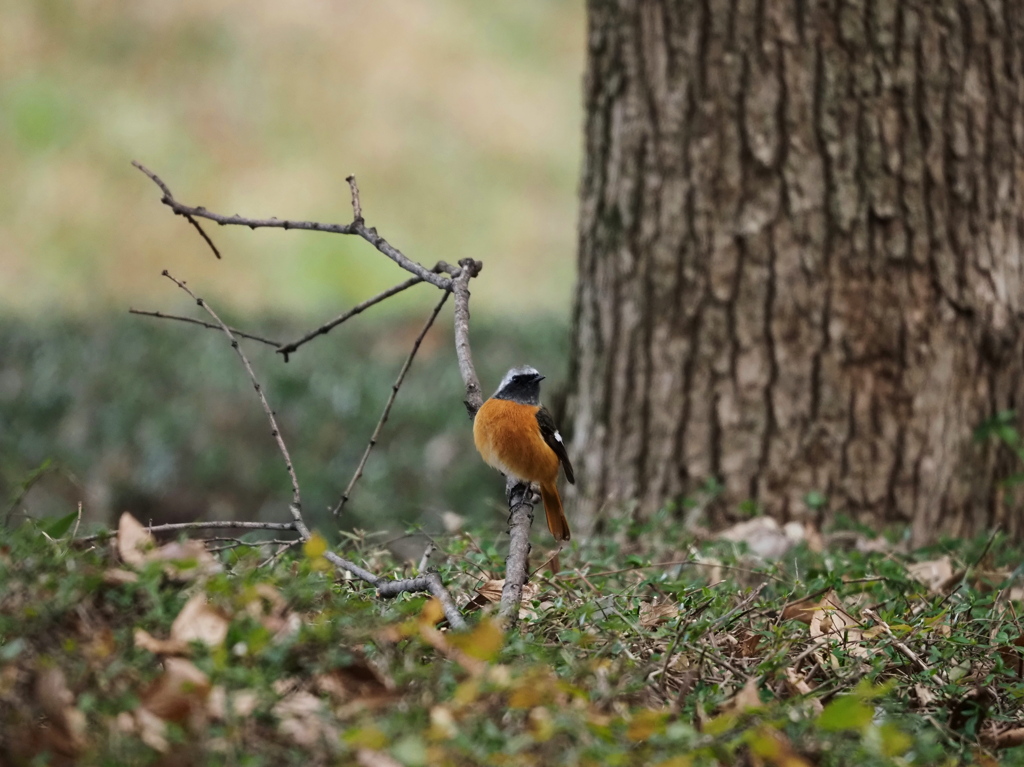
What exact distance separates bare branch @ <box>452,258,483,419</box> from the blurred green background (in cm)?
492

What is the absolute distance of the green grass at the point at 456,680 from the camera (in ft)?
5.67

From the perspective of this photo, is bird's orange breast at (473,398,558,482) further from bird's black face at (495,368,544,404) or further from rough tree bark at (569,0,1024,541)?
rough tree bark at (569,0,1024,541)

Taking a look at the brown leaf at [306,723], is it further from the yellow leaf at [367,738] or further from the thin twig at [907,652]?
the thin twig at [907,652]

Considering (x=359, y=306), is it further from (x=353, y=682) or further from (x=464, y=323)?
(x=353, y=682)

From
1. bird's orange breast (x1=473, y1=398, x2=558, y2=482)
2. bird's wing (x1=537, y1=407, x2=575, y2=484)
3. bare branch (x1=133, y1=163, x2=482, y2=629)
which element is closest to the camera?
bare branch (x1=133, y1=163, x2=482, y2=629)

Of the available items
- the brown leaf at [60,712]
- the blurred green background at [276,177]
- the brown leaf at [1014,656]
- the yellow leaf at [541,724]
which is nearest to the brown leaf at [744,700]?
the yellow leaf at [541,724]

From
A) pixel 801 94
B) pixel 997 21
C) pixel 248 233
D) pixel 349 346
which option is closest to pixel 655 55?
pixel 801 94

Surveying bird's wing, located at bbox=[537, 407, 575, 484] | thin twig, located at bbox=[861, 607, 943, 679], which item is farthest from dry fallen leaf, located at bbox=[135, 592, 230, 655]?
bird's wing, located at bbox=[537, 407, 575, 484]

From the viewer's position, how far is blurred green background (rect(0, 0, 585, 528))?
8695mm

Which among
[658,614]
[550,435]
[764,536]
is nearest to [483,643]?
[658,614]

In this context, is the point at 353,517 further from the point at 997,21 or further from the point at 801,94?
the point at 997,21

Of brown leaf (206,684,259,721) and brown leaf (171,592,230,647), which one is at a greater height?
brown leaf (171,592,230,647)

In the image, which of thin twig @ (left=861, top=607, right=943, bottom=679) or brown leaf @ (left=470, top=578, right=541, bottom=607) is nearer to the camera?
thin twig @ (left=861, top=607, right=943, bottom=679)

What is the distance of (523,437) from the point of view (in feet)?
13.1
